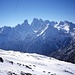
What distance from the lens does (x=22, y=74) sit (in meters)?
40.2

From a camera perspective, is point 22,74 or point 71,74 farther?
point 71,74

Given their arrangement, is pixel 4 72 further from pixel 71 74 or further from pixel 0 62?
pixel 71 74

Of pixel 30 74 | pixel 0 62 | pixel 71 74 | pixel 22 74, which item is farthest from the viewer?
pixel 71 74

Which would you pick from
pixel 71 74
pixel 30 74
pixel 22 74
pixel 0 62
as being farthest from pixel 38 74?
pixel 71 74

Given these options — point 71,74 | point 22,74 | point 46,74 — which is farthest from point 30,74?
point 71,74

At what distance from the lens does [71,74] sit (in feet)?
202

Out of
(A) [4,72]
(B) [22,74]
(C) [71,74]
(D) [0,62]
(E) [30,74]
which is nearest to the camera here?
(A) [4,72]

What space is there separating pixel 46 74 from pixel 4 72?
15041 millimetres

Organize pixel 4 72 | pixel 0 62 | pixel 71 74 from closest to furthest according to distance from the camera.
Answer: pixel 4 72
pixel 0 62
pixel 71 74

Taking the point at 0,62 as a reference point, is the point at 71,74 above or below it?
below

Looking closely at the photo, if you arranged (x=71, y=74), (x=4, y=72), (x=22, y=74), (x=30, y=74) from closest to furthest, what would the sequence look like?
1. (x=4, y=72)
2. (x=22, y=74)
3. (x=30, y=74)
4. (x=71, y=74)

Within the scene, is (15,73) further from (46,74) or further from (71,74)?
(71,74)

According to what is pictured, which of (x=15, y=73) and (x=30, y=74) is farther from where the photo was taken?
(x=30, y=74)

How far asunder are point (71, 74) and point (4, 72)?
103 ft
